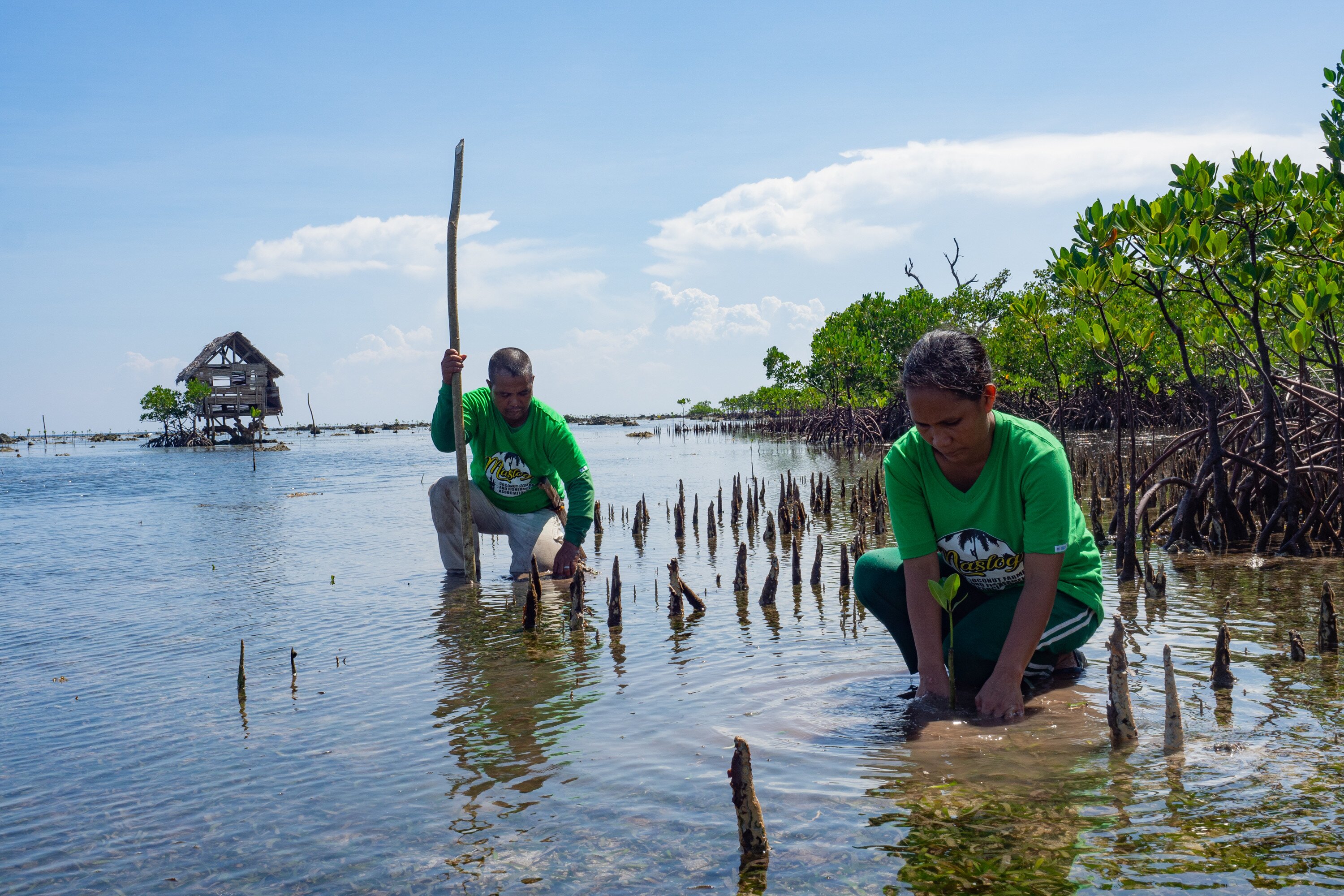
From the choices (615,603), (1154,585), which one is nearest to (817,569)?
(615,603)

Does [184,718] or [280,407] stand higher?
[280,407]

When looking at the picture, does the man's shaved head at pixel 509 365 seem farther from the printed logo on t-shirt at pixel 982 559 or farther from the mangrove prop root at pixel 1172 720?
the mangrove prop root at pixel 1172 720

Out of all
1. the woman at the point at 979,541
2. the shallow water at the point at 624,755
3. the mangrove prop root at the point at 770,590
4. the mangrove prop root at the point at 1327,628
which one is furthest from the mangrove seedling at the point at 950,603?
the mangrove prop root at the point at 770,590

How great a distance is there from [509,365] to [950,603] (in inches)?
Result: 149

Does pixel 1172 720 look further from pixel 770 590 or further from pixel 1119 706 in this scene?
pixel 770 590

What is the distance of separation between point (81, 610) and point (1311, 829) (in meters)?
7.82

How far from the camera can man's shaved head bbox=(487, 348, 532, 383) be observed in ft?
20.8

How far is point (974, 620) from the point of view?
355cm

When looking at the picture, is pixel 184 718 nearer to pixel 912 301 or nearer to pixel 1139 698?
pixel 1139 698

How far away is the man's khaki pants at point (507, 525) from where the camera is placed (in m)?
6.97

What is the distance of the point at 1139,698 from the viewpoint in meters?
3.60

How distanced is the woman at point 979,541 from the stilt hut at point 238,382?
4654 centimetres

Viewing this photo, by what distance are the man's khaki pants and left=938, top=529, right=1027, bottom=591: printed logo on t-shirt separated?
379cm

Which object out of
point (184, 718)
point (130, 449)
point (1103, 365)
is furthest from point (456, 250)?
point (130, 449)
